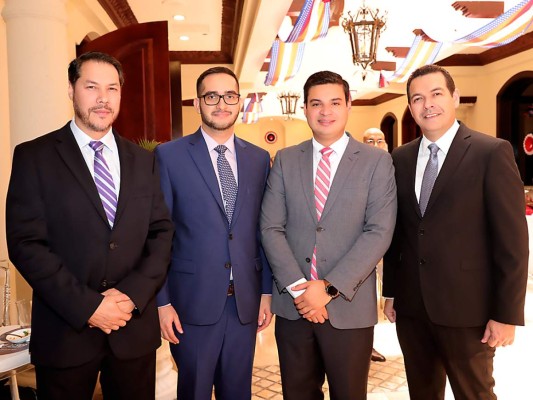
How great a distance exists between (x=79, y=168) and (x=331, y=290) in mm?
1106

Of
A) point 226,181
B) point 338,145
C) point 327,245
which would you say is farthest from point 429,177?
point 226,181

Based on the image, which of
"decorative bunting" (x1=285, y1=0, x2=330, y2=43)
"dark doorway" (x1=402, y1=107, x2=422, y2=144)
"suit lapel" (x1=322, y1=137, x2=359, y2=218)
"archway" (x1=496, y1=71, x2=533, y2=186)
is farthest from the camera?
"dark doorway" (x1=402, y1=107, x2=422, y2=144)

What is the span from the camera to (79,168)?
1836mm

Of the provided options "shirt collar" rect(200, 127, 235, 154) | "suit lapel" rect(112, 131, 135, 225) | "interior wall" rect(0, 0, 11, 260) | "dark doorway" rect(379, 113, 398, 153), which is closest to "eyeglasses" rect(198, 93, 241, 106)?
"shirt collar" rect(200, 127, 235, 154)

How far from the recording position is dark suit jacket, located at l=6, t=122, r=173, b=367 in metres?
1.72

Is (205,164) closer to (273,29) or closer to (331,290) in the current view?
(331,290)

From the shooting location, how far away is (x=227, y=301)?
7.37 ft

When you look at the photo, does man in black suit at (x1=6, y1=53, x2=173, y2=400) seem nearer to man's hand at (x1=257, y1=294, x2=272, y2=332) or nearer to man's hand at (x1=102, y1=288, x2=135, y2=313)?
man's hand at (x1=102, y1=288, x2=135, y2=313)

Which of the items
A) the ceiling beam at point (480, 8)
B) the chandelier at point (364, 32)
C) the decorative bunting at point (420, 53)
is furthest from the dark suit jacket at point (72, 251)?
the decorative bunting at point (420, 53)

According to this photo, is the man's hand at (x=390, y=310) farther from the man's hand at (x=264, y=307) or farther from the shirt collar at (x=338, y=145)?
the shirt collar at (x=338, y=145)

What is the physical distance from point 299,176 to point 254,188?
0.72 ft

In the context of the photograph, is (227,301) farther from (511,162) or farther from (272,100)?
(272,100)

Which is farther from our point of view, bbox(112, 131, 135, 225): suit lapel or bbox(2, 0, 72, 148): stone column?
bbox(2, 0, 72, 148): stone column

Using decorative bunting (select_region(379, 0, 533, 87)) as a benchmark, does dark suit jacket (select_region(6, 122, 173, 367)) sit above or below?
below
